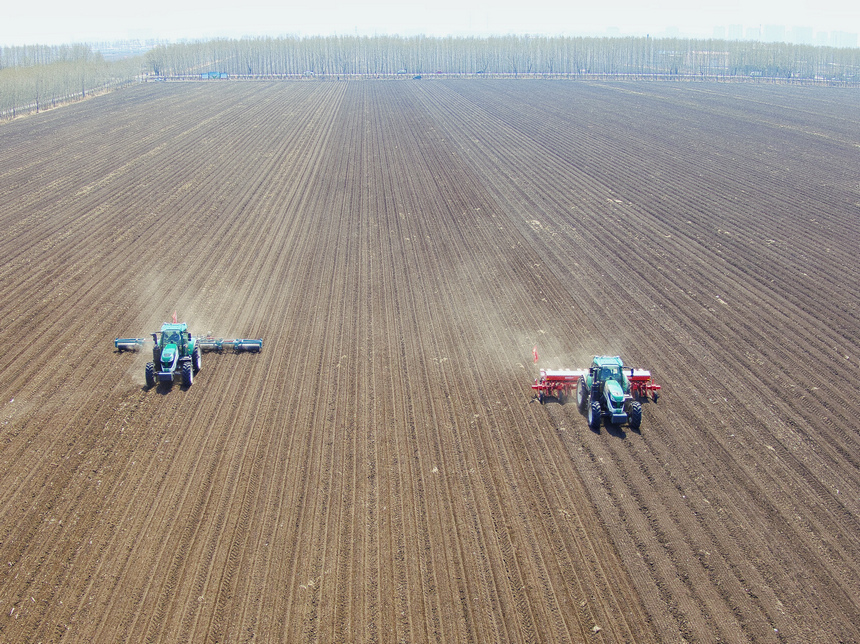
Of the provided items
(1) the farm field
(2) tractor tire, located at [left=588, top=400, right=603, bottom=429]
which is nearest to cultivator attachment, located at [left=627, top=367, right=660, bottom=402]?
(1) the farm field

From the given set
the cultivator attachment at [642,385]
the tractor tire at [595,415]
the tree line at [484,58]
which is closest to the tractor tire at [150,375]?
the tractor tire at [595,415]

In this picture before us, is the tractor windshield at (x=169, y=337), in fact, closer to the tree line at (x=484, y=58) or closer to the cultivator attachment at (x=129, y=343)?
the cultivator attachment at (x=129, y=343)

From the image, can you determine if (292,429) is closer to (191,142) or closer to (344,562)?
(344,562)

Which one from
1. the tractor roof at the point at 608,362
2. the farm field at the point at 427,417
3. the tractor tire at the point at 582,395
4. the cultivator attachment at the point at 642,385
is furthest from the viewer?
the cultivator attachment at the point at 642,385

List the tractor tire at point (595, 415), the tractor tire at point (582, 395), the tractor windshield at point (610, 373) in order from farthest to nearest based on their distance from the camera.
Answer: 1. the tractor tire at point (582, 395)
2. the tractor windshield at point (610, 373)
3. the tractor tire at point (595, 415)

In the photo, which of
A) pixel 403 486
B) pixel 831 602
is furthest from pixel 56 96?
pixel 831 602

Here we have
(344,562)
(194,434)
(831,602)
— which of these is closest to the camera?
(831,602)
